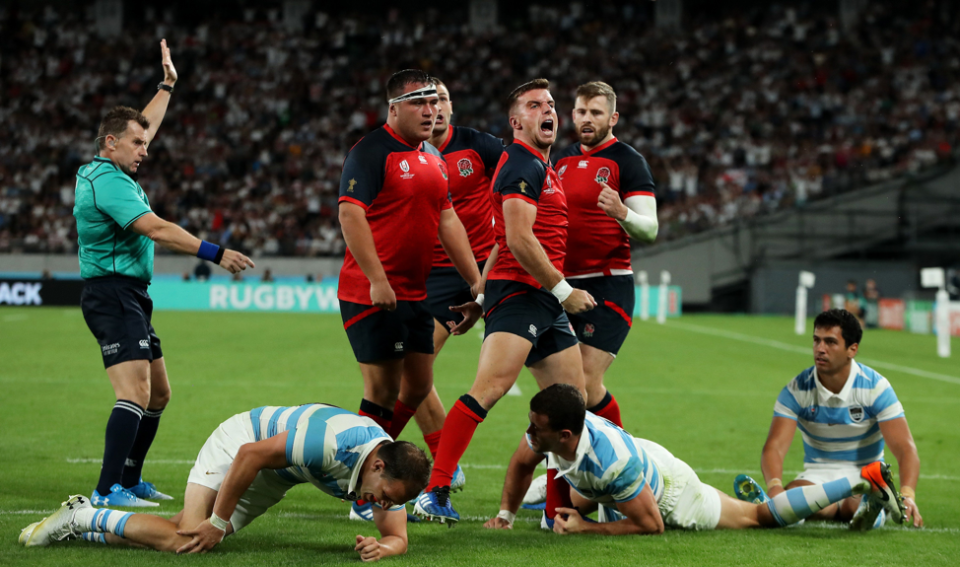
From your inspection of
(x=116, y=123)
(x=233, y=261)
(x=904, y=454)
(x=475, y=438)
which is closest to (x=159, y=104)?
(x=116, y=123)

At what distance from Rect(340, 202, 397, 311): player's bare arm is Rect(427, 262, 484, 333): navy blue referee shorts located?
1.62 meters

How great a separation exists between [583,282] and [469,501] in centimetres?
165

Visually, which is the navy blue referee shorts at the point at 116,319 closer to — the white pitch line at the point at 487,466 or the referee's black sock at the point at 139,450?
the referee's black sock at the point at 139,450

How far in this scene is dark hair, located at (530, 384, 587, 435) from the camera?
15.5 feet

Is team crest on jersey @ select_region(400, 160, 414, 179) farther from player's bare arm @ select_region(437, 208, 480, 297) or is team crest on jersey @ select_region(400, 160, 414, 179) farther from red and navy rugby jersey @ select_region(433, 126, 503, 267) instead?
red and navy rugby jersey @ select_region(433, 126, 503, 267)

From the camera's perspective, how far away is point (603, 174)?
6.36m

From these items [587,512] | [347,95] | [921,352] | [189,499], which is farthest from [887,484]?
[347,95]

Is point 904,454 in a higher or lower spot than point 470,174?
lower

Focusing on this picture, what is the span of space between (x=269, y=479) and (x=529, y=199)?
2.05 m

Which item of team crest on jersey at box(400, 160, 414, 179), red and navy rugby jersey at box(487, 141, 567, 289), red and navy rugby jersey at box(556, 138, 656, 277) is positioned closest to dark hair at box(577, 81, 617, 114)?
red and navy rugby jersey at box(556, 138, 656, 277)

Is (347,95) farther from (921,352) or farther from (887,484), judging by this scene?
(887,484)

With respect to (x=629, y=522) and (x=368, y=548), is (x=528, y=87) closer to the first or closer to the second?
(x=629, y=522)

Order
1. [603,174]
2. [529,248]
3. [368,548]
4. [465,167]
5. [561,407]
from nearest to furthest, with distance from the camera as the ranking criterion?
[368,548] < [561,407] < [529,248] < [603,174] < [465,167]

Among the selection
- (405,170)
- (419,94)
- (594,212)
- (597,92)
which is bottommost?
(594,212)
